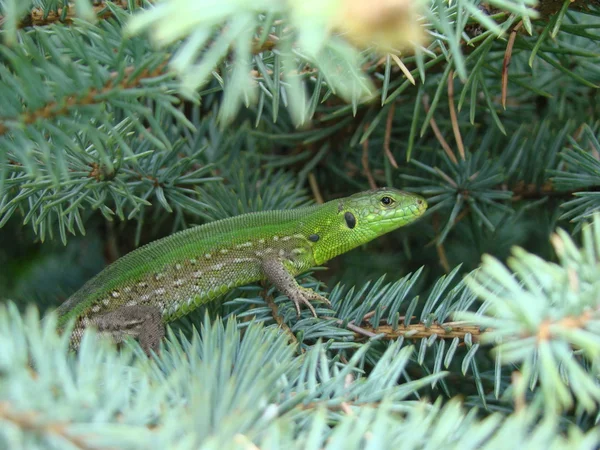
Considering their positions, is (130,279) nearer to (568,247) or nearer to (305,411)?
(305,411)

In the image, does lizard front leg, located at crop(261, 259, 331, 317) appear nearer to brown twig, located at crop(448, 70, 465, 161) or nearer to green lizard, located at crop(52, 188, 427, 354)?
green lizard, located at crop(52, 188, 427, 354)

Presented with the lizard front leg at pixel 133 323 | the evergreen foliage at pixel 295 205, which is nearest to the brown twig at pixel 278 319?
the evergreen foliage at pixel 295 205

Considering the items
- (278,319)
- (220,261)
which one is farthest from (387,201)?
(278,319)

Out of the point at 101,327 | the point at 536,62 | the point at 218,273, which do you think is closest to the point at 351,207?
the point at 218,273

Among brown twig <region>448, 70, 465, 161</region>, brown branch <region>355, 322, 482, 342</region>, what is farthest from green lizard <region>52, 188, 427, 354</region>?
brown twig <region>448, 70, 465, 161</region>

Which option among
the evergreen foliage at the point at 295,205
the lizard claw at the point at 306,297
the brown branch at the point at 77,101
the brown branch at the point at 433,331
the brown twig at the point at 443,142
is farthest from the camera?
the brown twig at the point at 443,142

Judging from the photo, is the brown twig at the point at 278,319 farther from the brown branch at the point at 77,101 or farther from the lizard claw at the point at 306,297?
the brown branch at the point at 77,101
